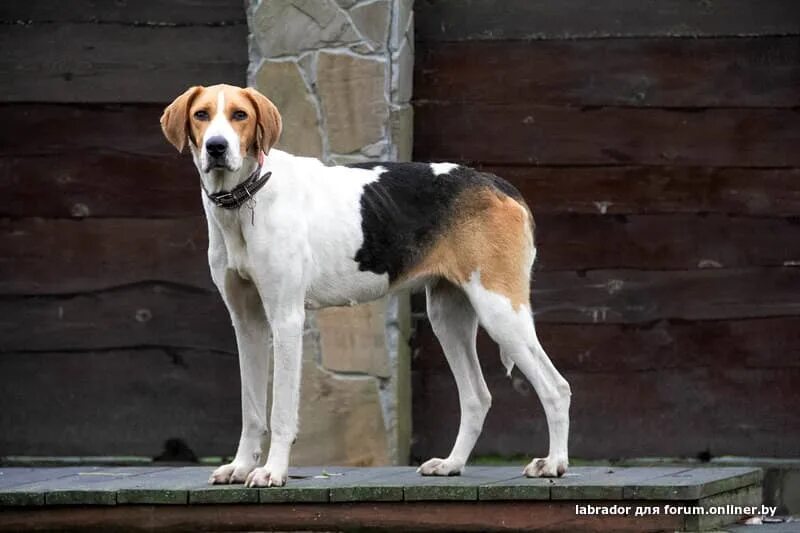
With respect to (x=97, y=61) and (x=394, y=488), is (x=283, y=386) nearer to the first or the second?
(x=394, y=488)

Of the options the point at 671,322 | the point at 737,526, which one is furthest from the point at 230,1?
the point at 737,526

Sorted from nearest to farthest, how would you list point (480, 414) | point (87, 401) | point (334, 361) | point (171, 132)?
point (171, 132), point (480, 414), point (334, 361), point (87, 401)

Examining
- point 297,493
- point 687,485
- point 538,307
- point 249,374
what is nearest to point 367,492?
point 297,493

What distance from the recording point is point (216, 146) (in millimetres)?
6324

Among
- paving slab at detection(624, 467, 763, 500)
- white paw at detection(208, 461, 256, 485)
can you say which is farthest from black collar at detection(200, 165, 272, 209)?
paving slab at detection(624, 467, 763, 500)

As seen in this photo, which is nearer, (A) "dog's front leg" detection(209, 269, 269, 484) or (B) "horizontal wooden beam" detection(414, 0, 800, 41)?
(A) "dog's front leg" detection(209, 269, 269, 484)

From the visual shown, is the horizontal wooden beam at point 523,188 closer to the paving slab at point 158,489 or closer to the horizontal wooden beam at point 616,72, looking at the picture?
the horizontal wooden beam at point 616,72

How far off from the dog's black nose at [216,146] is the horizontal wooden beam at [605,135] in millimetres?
2513

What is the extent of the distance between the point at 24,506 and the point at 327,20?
291 centimetres

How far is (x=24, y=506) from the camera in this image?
680 centimetres

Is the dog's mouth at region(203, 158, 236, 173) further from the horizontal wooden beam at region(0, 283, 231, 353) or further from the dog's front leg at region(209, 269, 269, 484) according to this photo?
the horizontal wooden beam at region(0, 283, 231, 353)

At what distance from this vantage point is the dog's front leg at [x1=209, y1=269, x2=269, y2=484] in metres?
6.82

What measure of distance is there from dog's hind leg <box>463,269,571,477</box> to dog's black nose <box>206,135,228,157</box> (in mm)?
1177

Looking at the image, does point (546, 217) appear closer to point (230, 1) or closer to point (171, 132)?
point (230, 1)
